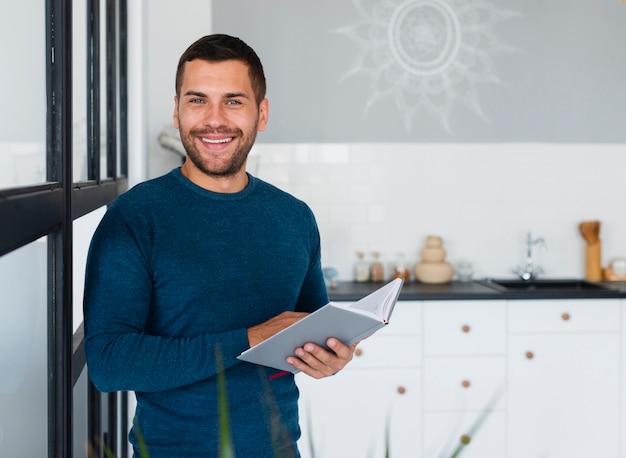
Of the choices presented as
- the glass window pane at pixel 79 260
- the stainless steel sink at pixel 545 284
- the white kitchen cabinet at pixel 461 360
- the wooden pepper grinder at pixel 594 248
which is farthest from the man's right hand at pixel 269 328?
the wooden pepper grinder at pixel 594 248

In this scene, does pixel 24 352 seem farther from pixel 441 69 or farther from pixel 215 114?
pixel 441 69

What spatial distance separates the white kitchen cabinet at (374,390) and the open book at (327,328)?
216cm

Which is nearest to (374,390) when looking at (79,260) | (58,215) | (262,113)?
(79,260)

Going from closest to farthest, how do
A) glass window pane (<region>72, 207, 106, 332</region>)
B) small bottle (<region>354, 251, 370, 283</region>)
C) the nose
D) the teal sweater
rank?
1. the teal sweater
2. the nose
3. glass window pane (<region>72, 207, 106, 332</region>)
4. small bottle (<region>354, 251, 370, 283</region>)

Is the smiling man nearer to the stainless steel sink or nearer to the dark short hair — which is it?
the dark short hair

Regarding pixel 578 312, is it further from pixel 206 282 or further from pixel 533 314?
pixel 206 282

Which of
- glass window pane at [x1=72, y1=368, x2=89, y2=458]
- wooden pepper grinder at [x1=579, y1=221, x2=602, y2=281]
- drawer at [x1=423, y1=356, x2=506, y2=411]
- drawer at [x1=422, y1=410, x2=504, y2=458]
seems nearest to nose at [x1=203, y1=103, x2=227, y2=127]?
glass window pane at [x1=72, y1=368, x2=89, y2=458]

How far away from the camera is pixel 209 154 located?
5.20ft

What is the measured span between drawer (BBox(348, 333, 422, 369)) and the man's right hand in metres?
2.22

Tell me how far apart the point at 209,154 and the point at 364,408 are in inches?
91.1

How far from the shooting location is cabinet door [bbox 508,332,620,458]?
368 cm

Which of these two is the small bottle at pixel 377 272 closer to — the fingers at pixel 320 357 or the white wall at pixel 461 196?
the white wall at pixel 461 196

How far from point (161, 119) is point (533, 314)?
6.58 ft

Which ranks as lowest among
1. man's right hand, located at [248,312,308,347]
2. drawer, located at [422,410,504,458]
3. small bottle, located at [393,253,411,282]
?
drawer, located at [422,410,504,458]
